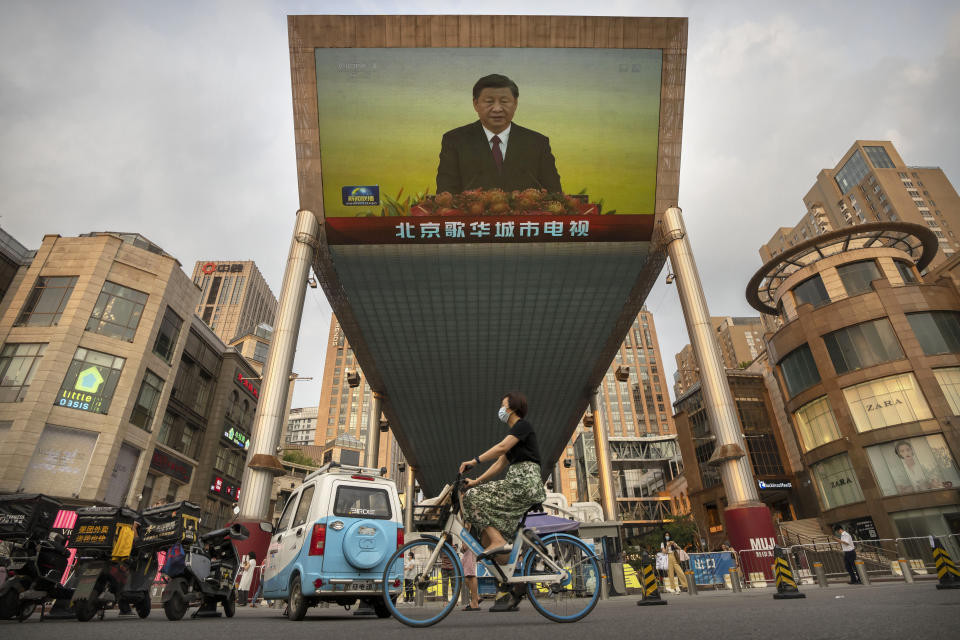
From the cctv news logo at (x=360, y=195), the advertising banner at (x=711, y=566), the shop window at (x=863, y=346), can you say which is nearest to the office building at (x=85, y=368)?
the cctv news logo at (x=360, y=195)

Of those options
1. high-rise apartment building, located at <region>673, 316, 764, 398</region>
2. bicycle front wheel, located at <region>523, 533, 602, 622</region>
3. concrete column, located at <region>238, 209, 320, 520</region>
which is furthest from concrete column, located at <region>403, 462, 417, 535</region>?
high-rise apartment building, located at <region>673, 316, 764, 398</region>

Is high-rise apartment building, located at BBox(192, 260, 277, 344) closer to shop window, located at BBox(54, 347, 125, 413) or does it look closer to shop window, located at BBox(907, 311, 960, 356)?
shop window, located at BBox(54, 347, 125, 413)

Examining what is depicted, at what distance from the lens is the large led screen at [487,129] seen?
2006 cm

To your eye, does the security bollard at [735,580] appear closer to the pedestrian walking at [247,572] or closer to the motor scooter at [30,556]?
the pedestrian walking at [247,572]

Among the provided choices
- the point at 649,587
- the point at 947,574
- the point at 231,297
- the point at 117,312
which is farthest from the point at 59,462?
the point at 231,297

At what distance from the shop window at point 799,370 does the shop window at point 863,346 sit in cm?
170

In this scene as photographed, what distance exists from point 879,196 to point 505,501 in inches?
4894

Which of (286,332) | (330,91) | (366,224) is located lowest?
(286,332)

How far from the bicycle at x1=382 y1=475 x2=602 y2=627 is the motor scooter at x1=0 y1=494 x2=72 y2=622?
5.88 m

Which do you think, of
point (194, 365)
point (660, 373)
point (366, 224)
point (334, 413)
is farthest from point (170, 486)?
point (660, 373)

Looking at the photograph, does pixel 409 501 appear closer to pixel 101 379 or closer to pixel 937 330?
pixel 101 379

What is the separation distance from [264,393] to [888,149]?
141569 millimetres

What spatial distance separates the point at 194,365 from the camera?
35.9 m

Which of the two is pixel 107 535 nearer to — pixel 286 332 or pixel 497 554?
pixel 497 554
